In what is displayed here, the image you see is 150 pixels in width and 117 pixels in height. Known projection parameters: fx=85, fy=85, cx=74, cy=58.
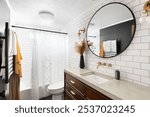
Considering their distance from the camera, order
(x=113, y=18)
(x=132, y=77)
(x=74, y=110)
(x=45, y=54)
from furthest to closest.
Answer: (x=45, y=54), (x=113, y=18), (x=132, y=77), (x=74, y=110)

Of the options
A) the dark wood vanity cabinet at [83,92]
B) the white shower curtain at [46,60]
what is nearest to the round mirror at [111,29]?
the dark wood vanity cabinet at [83,92]

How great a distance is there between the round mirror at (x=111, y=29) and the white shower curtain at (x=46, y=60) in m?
1.28

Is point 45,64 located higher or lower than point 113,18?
lower

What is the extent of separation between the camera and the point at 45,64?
2.54 metres

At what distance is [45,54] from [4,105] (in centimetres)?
178

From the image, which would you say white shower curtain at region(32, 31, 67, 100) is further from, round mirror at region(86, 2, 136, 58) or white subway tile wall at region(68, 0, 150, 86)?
white subway tile wall at region(68, 0, 150, 86)

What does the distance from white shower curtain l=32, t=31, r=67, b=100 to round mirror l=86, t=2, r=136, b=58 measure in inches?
50.5

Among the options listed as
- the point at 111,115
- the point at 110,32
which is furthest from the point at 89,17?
the point at 111,115

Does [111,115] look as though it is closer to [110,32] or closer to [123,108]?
[123,108]

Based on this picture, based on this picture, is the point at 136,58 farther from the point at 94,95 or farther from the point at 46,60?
the point at 46,60

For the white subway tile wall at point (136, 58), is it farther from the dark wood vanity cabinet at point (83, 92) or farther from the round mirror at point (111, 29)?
the dark wood vanity cabinet at point (83, 92)

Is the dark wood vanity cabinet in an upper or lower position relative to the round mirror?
lower

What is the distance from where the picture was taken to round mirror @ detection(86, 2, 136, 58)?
111 centimetres

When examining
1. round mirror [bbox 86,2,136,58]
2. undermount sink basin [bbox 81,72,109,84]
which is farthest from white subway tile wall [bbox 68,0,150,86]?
undermount sink basin [bbox 81,72,109,84]
